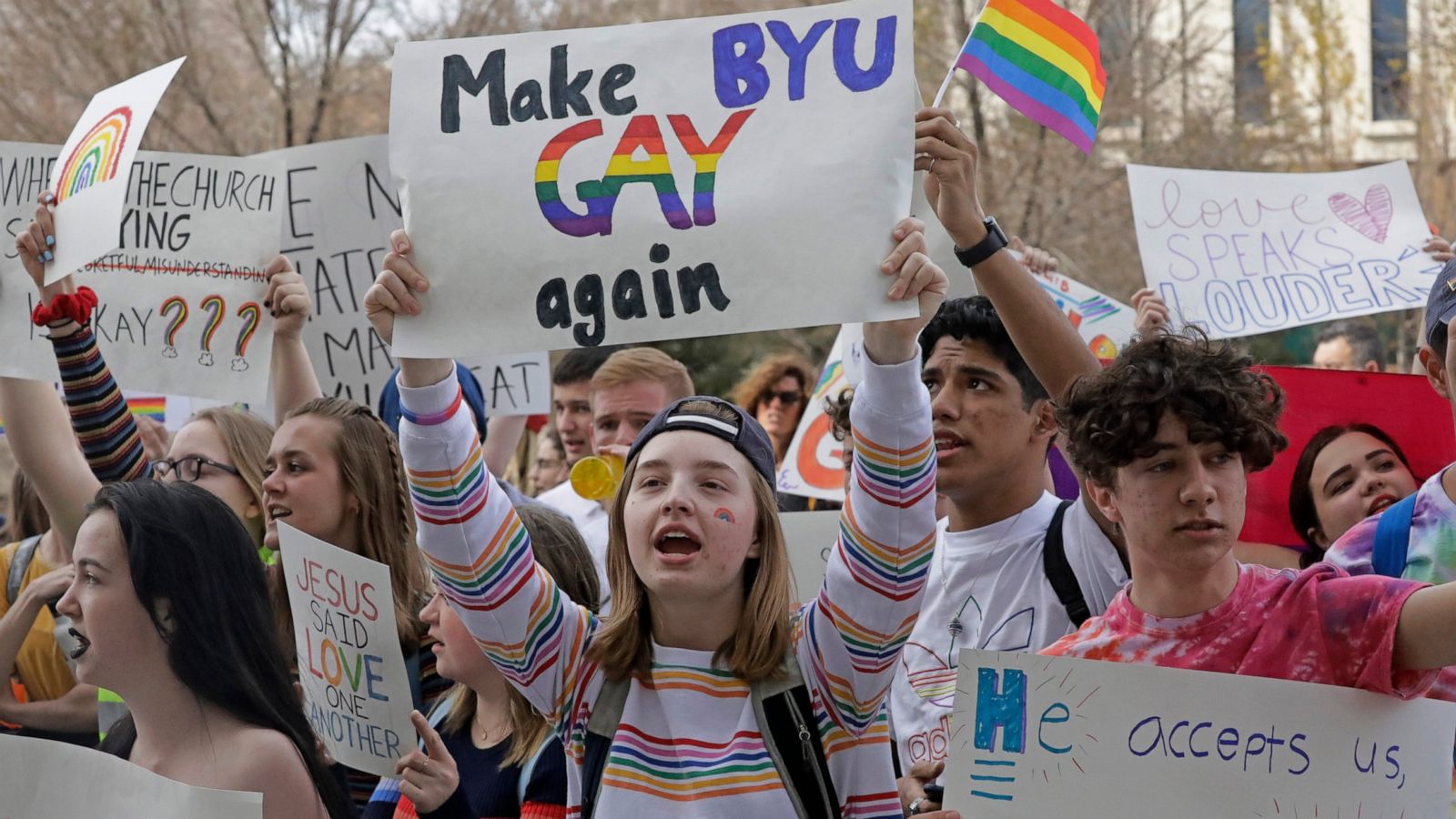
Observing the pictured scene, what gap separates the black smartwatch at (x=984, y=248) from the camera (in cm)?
349

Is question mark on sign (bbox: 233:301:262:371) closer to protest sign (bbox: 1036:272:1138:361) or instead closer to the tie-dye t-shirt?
protest sign (bbox: 1036:272:1138:361)

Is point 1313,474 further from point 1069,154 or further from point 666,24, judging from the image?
point 1069,154

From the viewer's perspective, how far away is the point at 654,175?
304 centimetres

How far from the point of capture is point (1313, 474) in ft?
13.4

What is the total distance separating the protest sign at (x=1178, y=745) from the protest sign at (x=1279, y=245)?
2899mm

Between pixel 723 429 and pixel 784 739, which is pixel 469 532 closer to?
pixel 723 429

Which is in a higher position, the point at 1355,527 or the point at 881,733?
the point at 1355,527

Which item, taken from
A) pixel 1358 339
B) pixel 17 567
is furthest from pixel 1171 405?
pixel 1358 339

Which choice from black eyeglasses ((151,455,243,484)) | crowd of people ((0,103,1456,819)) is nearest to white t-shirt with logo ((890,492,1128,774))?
crowd of people ((0,103,1456,819))

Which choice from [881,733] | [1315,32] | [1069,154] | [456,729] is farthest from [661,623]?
[1315,32]

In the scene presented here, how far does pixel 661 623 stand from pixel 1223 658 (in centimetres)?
103

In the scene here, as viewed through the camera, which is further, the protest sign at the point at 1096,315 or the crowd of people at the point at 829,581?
the protest sign at the point at 1096,315

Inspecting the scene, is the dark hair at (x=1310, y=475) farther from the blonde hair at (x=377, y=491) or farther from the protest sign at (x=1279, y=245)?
the blonde hair at (x=377, y=491)

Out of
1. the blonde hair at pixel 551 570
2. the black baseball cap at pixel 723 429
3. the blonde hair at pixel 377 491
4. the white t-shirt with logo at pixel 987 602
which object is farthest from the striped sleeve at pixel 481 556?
the blonde hair at pixel 377 491
